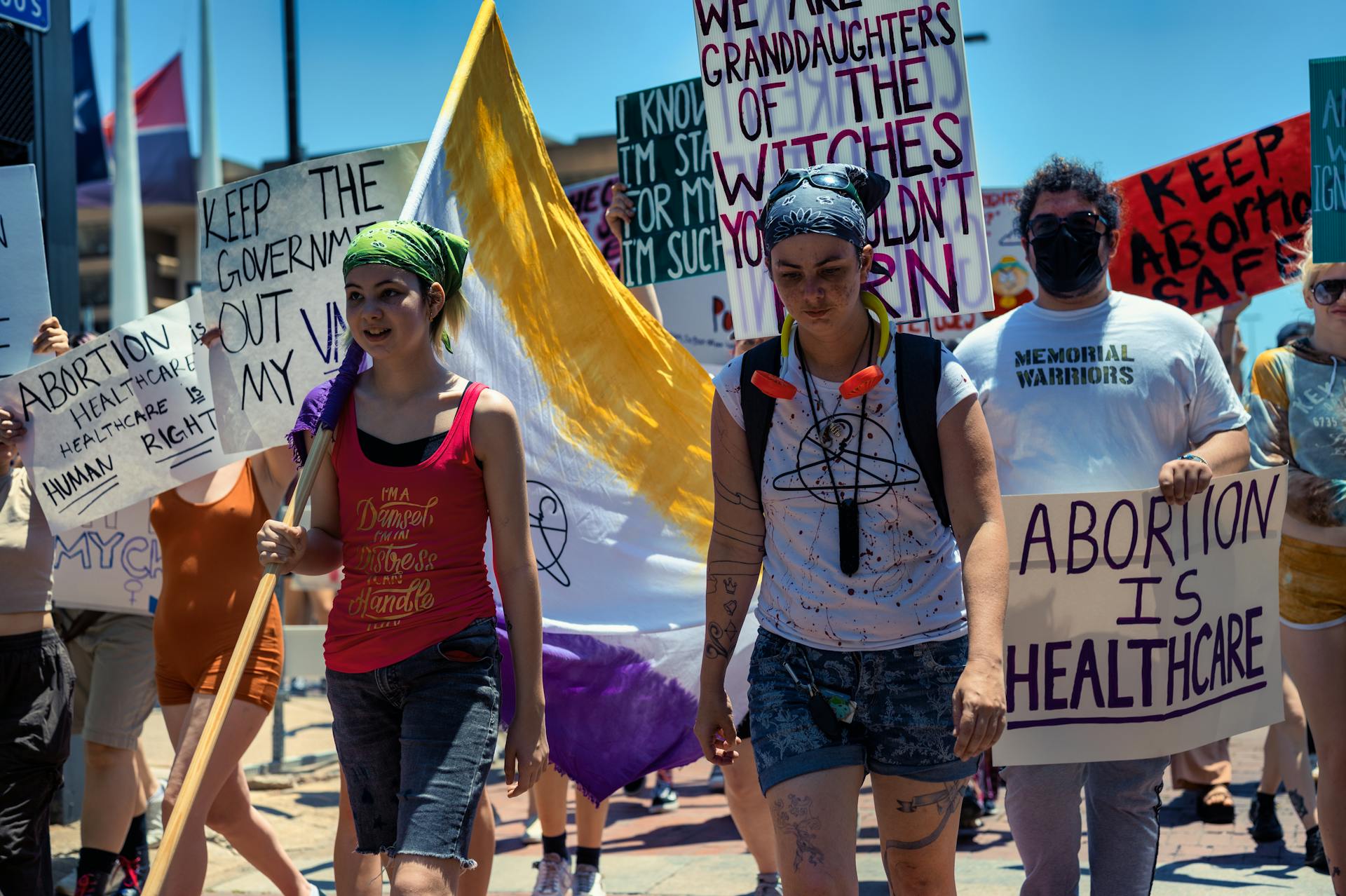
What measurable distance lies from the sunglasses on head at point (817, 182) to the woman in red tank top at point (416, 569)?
838mm

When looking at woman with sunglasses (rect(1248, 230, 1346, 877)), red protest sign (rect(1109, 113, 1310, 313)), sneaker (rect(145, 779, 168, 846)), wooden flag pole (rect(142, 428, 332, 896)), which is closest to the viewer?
wooden flag pole (rect(142, 428, 332, 896))

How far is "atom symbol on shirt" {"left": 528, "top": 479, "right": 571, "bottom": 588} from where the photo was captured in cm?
474

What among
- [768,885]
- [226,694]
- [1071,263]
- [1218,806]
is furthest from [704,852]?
[226,694]

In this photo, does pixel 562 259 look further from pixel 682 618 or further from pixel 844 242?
pixel 844 242

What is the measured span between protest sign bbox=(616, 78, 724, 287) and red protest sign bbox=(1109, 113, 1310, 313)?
1.93 metres

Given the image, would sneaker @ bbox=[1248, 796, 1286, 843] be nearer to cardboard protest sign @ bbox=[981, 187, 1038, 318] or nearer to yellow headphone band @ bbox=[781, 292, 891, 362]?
cardboard protest sign @ bbox=[981, 187, 1038, 318]

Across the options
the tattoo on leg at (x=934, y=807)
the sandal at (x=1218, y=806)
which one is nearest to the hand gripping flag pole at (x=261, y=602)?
the tattoo on leg at (x=934, y=807)

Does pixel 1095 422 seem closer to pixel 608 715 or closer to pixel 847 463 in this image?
pixel 847 463

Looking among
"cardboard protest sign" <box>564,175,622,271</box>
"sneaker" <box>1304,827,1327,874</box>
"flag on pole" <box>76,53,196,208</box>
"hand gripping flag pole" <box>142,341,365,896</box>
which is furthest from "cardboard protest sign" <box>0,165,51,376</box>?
"flag on pole" <box>76,53,196,208</box>

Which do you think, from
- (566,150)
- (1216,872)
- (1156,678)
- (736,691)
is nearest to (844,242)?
(1156,678)

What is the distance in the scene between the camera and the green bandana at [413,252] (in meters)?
3.42

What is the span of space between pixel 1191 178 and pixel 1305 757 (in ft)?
8.63

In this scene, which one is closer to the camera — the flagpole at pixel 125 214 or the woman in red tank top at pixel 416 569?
the woman in red tank top at pixel 416 569

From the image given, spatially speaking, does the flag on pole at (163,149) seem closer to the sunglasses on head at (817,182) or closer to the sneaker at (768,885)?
the sneaker at (768,885)
